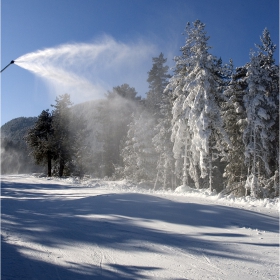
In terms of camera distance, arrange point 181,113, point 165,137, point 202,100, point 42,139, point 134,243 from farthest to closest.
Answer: point 42,139, point 165,137, point 181,113, point 202,100, point 134,243

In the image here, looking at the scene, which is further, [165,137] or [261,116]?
[165,137]

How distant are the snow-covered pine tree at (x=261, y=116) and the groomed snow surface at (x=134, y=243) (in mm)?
12209

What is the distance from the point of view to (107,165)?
43000 millimetres

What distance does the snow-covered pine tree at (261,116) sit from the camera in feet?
67.1

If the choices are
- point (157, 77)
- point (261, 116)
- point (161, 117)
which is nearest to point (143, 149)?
point (161, 117)

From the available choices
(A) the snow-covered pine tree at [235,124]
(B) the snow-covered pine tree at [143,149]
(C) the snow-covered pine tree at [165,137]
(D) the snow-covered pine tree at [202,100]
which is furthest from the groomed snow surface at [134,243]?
(B) the snow-covered pine tree at [143,149]

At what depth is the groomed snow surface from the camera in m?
4.69

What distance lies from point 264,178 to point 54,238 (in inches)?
807

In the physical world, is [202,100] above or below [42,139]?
above

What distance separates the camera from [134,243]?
19.7ft

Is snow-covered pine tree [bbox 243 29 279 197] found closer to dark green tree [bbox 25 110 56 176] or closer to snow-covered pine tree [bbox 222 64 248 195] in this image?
snow-covered pine tree [bbox 222 64 248 195]

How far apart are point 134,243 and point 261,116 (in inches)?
708

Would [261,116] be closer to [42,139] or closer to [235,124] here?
[235,124]

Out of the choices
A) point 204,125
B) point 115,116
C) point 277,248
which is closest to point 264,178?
point 204,125
